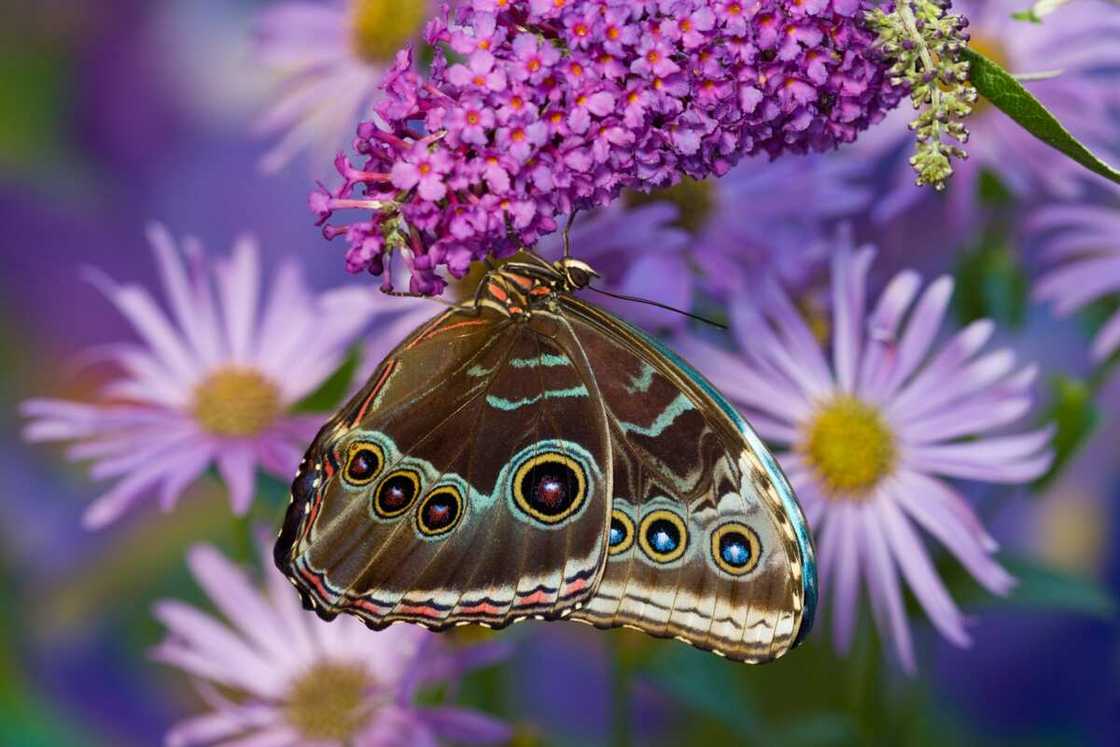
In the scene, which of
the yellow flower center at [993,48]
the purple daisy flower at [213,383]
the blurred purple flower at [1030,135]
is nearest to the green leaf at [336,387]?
the purple daisy flower at [213,383]

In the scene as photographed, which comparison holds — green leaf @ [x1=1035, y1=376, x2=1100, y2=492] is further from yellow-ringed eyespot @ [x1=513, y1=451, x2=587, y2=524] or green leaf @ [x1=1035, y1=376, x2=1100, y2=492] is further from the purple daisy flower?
the purple daisy flower

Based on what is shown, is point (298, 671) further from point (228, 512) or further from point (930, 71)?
point (930, 71)

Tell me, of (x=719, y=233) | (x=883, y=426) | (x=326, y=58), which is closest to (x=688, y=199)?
(x=719, y=233)

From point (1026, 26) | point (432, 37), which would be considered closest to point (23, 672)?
point (432, 37)

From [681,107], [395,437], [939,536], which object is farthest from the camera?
[939,536]

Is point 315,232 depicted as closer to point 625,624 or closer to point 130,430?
point 130,430

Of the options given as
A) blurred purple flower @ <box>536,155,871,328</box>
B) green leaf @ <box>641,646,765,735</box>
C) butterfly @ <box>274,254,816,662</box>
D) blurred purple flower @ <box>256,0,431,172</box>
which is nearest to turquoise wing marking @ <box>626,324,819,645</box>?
butterfly @ <box>274,254,816,662</box>
